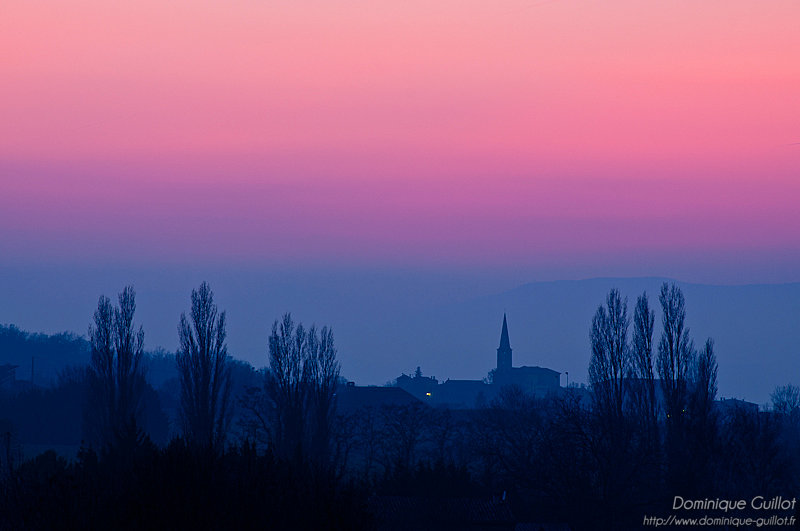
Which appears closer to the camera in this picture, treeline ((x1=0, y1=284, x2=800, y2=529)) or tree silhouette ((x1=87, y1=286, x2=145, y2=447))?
treeline ((x1=0, y1=284, x2=800, y2=529))

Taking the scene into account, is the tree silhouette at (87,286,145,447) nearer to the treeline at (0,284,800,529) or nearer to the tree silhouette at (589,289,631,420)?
the treeline at (0,284,800,529)

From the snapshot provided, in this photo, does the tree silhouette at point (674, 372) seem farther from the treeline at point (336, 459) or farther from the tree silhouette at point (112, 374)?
the tree silhouette at point (112, 374)

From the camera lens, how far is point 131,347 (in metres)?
58.7

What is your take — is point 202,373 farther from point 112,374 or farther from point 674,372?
point 674,372

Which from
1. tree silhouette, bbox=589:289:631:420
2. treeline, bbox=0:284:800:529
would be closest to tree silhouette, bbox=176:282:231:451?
treeline, bbox=0:284:800:529

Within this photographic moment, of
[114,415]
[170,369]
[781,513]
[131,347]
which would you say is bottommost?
[781,513]

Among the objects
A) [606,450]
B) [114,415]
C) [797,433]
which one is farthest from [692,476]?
[797,433]

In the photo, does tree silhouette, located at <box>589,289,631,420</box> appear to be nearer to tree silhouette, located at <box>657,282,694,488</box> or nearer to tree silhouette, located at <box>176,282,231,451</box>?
tree silhouette, located at <box>657,282,694,488</box>

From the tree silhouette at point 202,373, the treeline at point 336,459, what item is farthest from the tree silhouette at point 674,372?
the tree silhouette at point 202,373

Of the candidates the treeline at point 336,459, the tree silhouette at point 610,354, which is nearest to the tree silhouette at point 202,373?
the treeline at point 336,459

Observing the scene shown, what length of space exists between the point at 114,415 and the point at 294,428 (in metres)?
11.3

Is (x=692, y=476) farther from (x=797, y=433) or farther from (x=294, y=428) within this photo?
(x=797, y=433)

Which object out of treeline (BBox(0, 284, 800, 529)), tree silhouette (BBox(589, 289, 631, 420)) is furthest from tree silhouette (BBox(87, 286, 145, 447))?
tree silhouette (BBox(589, 289, 631, 420))

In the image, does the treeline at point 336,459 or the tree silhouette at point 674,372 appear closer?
the treeline at point 336,459
